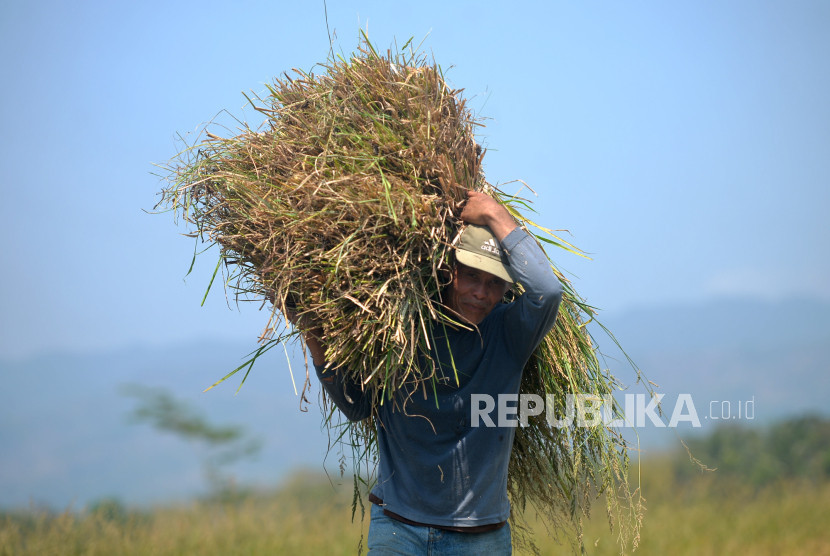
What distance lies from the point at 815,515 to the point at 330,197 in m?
7.78

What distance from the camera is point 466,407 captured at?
2129 millimetres

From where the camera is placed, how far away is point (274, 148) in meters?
2.14

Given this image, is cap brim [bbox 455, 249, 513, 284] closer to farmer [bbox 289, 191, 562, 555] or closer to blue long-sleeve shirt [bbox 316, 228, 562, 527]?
farmer [bbox 289, 191, 562, 555]

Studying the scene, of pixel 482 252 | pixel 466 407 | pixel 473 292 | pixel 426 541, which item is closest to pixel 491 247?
pixel 482 252

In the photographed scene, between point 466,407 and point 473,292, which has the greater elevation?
point 473,292

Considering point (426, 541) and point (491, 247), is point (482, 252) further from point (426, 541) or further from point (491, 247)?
point (426, 541)

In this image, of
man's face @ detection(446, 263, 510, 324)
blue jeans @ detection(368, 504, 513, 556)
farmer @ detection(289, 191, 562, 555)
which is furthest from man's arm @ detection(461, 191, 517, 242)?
blue jeans @ detection(368, 504, 513, 556)

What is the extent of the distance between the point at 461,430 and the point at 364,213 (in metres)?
0.75

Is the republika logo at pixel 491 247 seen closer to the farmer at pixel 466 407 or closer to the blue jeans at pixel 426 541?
the farmer at pixel 466 407

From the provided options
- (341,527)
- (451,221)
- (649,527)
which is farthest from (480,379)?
(649,527)

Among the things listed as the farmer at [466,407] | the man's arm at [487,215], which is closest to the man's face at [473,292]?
the farmer at [466,407]

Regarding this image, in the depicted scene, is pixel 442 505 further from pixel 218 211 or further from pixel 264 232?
pixel 218 211

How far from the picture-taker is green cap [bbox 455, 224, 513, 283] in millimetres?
1981

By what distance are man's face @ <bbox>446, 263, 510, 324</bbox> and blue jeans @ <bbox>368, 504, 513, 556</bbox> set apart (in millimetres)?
647
